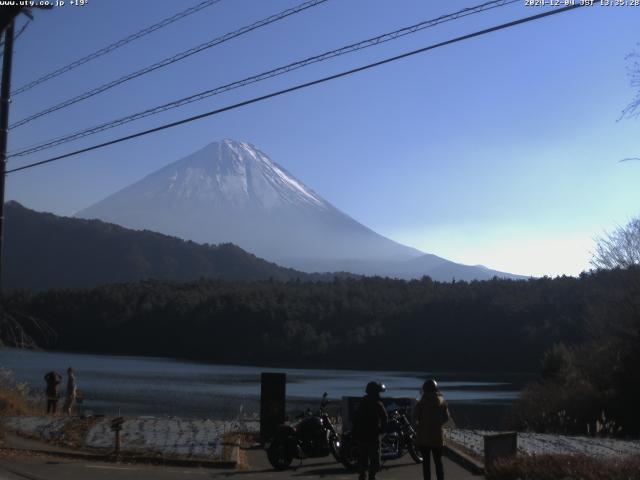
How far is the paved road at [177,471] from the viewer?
1269 centimetres

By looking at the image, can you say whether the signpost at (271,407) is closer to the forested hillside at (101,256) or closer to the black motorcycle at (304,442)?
the black motorcycle at (304,442)

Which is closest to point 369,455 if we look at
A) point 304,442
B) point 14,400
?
point 304,442

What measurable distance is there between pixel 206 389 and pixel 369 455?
35066 mm

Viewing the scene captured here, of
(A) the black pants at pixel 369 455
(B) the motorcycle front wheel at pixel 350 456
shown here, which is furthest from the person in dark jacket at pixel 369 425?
(B) the motorcycle front wheel at pixel 350 456

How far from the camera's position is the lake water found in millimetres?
34844

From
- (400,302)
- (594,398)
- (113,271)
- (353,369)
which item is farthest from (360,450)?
(113,271)

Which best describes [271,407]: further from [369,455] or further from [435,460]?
[435,460]

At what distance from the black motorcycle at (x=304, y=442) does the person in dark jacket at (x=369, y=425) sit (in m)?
2.37

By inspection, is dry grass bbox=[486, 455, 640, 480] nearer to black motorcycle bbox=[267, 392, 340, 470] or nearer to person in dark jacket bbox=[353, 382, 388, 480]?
person in dark jacket bbox=[353, 382, 388, 480]

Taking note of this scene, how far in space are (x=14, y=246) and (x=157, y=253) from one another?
2371 cm

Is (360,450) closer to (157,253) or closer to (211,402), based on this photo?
(211,402)

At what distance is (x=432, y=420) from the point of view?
35.7 feet

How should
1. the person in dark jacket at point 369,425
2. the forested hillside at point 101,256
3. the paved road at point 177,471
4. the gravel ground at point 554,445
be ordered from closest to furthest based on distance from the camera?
the person in dark jacket at point 369,425 < the paved road at point 177,471 < the gravel ground at point 554,445 < the forested hillside at point 101,256

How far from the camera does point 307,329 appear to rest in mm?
84438
